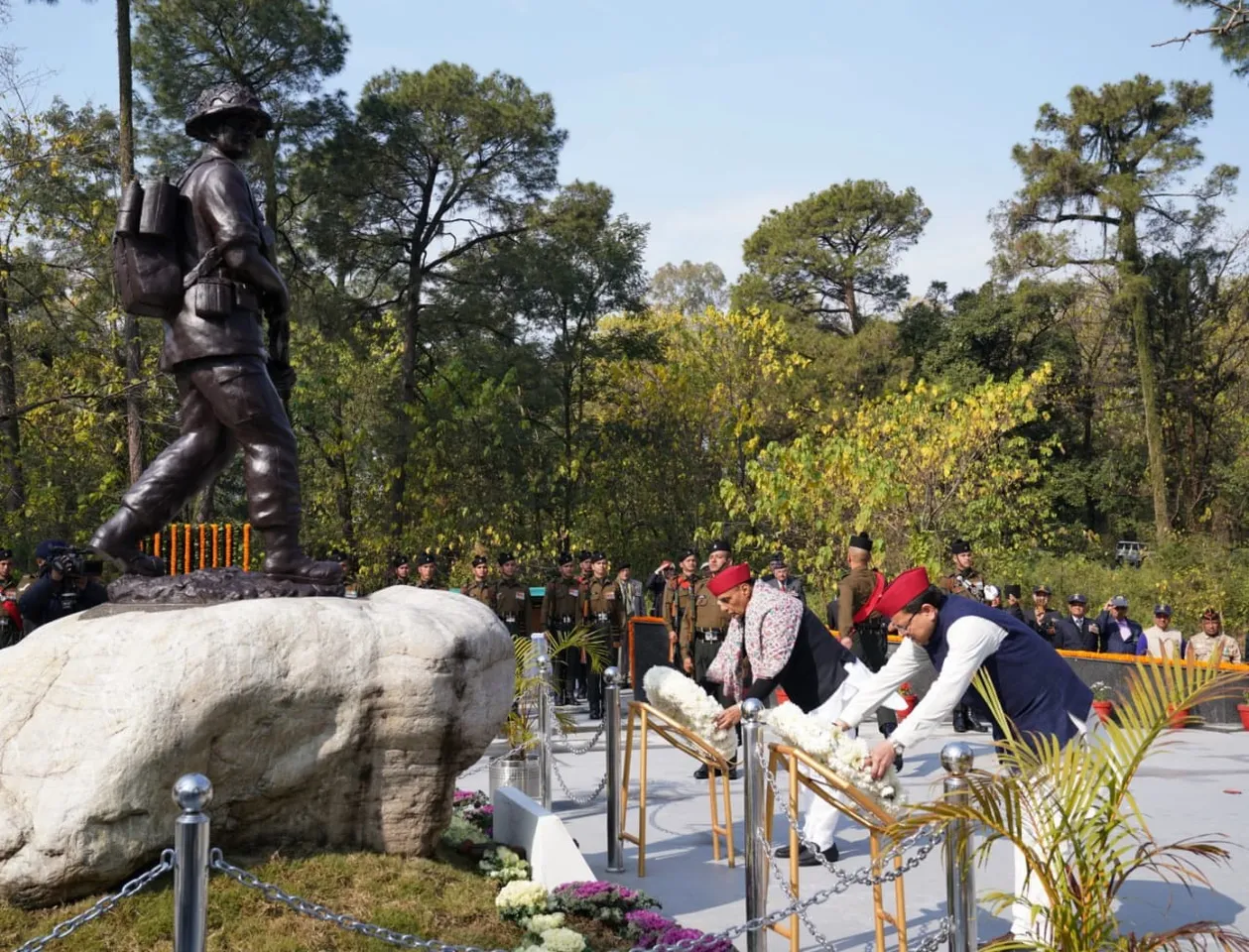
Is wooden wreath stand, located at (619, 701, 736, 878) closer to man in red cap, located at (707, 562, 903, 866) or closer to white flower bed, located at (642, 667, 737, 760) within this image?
white flower bed, located at (642, 667, 737, 760)

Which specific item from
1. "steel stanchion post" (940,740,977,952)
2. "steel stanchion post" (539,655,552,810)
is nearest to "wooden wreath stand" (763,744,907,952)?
"steel stanchion post" (940,740,977,952)

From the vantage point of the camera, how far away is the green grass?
4824mm

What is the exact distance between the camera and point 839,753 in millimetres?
5645

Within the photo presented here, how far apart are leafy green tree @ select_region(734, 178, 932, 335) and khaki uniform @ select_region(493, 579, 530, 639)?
23.9 metres

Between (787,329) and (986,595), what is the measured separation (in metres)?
23.2

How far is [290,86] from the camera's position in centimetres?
2231

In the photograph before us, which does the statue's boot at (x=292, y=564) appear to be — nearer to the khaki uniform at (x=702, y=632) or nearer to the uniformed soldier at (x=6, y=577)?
the uniformed soldier at (x=6, y=577)

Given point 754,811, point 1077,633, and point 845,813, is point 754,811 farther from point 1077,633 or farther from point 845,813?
point 1077,633

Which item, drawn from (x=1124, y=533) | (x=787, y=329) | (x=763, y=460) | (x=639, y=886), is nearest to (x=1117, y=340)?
(x=1124, y=533)

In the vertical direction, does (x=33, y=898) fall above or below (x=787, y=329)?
below

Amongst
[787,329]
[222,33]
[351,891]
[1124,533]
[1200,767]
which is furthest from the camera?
[787,329]

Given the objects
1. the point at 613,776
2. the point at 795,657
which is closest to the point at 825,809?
the point at 795,657

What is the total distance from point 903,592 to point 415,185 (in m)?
20.7

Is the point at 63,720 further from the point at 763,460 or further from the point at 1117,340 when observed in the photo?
the point at 1117,340
